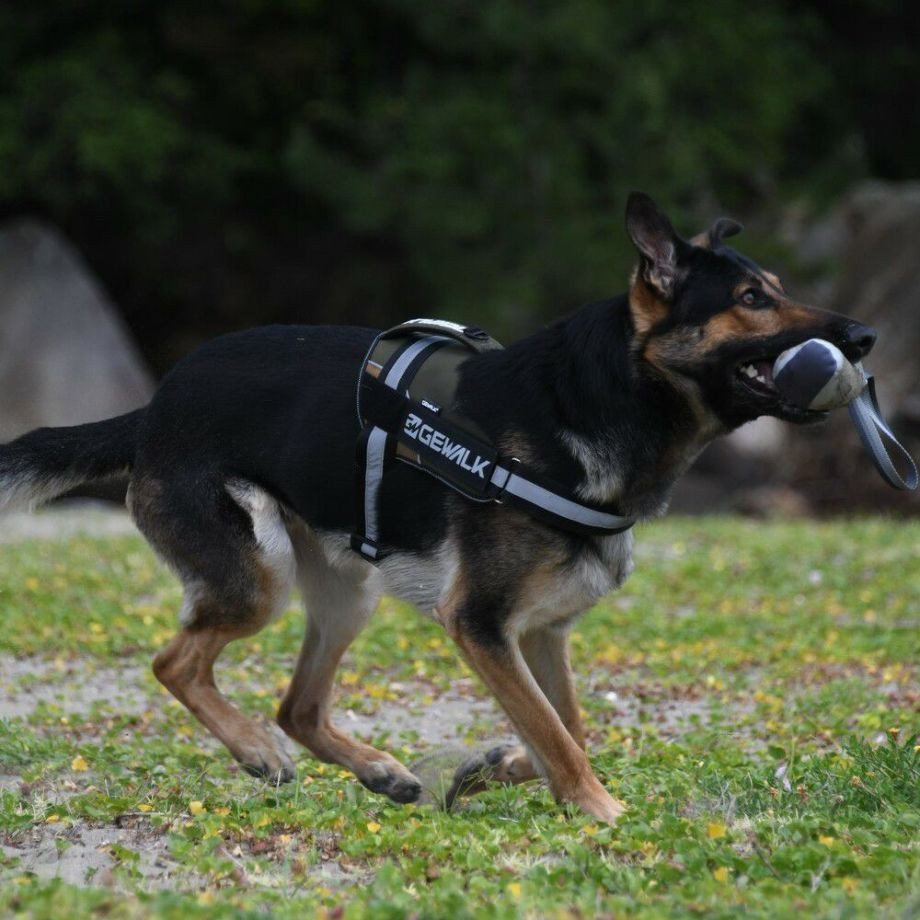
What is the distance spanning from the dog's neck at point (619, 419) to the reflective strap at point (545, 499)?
0.06 m

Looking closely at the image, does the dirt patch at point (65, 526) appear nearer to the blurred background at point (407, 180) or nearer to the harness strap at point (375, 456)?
the blurred background at point (407, 180)

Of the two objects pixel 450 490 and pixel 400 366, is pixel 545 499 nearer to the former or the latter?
pixel 450 490

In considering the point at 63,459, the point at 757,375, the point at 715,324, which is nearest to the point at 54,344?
the point at 63,459

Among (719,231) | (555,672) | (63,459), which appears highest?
(719,231)

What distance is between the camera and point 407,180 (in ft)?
60.7

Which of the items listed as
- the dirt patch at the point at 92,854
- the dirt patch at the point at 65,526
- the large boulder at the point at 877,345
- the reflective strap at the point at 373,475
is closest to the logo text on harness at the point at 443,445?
the reflective strap at the point at 373,475

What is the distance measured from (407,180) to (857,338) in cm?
1457

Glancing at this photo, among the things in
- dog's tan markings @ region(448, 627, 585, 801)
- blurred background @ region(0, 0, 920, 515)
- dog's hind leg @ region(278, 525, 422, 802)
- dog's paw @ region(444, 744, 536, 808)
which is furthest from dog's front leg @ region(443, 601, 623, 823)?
blurred background @ region(0, 0, 920, 515)

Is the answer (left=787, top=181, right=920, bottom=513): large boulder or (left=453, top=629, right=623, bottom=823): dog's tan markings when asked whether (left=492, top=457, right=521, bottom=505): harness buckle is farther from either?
(left=787, top=181, right=920, bottom=513): large boulder

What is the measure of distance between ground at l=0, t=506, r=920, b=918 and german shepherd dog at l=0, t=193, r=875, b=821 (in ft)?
1.05

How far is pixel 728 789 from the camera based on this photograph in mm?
4660

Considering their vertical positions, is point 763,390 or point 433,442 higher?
point 763,390

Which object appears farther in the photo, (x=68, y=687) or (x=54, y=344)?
(x=54, y=344)

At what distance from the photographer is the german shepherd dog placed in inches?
183
